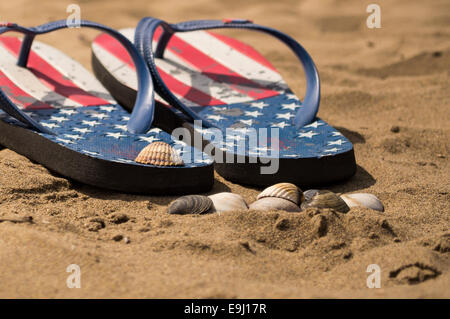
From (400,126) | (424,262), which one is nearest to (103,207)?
(424,262)

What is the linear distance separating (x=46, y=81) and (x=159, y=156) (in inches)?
42.1

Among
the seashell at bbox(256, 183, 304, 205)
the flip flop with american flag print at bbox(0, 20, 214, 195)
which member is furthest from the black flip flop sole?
the seashell at bbox(256, 183, 304, 205)

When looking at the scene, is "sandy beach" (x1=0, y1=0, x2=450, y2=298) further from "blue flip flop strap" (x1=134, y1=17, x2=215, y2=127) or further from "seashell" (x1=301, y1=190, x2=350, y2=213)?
"blue flip flop strap" (x1=134, y1=17, x2=215, y2=127)

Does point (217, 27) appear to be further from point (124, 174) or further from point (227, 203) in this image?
point (227, 203)

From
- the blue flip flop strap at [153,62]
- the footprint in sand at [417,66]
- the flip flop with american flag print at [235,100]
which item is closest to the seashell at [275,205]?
the flip flop with american flag print at [235,100]

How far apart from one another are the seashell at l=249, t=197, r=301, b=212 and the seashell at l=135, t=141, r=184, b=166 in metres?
0.34

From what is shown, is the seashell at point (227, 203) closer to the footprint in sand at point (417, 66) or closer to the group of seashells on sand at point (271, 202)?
the group of seashells on sand at point (271, 202)

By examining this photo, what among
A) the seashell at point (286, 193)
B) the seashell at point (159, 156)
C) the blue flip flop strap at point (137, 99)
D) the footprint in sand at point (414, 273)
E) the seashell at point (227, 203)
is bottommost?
the footprint in sand at point (414, 273)

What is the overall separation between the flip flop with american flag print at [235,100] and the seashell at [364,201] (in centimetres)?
23

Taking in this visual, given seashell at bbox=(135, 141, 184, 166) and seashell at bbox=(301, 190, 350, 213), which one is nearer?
seashell at bbox=(301, 190, 350, 213)

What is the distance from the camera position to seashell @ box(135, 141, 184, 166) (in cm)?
220

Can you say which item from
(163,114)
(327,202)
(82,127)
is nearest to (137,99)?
(163,114)

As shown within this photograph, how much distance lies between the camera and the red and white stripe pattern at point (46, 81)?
282 cm

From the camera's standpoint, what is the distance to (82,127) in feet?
8.46
